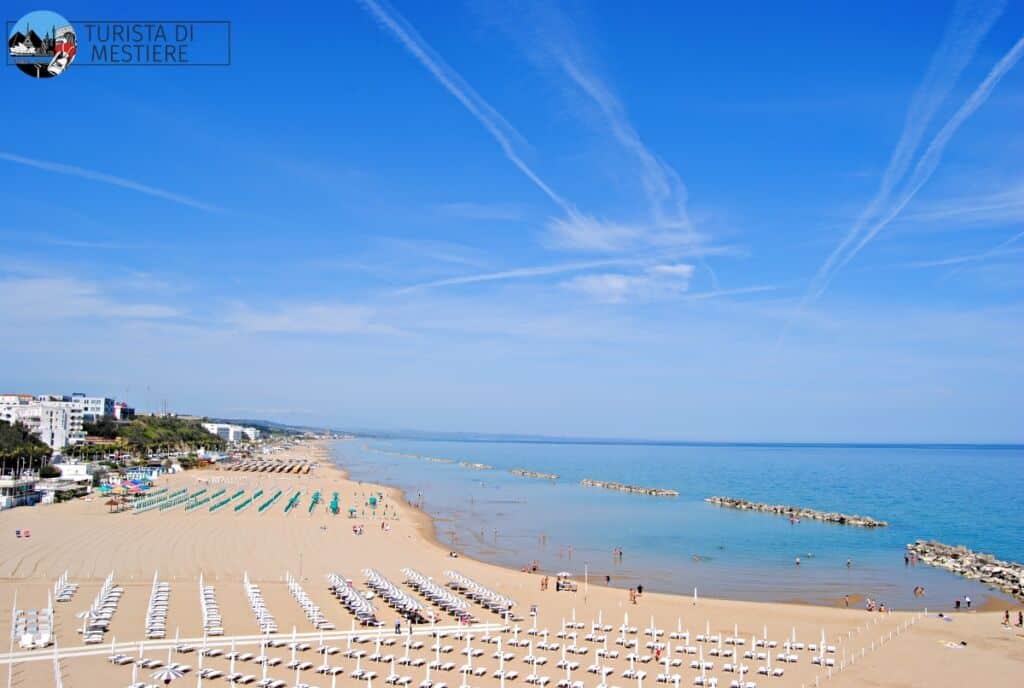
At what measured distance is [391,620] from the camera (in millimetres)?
30891

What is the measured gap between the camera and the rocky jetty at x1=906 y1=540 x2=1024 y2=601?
147 feet

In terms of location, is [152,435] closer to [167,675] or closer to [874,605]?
[167,675]

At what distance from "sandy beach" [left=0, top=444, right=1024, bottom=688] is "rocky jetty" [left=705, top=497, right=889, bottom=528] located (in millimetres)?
34102

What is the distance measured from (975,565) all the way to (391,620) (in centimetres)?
3940

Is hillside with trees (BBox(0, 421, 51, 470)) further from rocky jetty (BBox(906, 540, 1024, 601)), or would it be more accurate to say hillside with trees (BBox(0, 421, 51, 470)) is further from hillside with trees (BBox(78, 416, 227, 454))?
rocky jetty (BBox(906, 540, 1024, 601))

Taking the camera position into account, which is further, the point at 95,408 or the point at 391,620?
the point at 95,408

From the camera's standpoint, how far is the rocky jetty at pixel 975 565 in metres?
44.8

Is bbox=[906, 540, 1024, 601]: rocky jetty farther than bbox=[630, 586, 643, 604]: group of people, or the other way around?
bbox=[906, 540, 1024, 601]: rocky jetty

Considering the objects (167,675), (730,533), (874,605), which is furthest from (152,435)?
(874,605)

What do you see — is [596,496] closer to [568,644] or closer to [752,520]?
[752,520]

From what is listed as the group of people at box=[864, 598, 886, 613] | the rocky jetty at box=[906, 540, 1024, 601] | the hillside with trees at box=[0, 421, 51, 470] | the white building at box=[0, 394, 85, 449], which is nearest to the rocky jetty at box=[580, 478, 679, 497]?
the rocky jetty at box=[906, 540, 1024, 601]

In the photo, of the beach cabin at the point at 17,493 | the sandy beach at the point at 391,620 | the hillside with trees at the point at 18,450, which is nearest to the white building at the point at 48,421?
the hillside with trees at the point at 18,450

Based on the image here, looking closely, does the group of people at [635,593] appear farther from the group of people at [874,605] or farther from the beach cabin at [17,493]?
the beach cabin at [17,493]

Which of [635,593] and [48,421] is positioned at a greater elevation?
[48,421]
